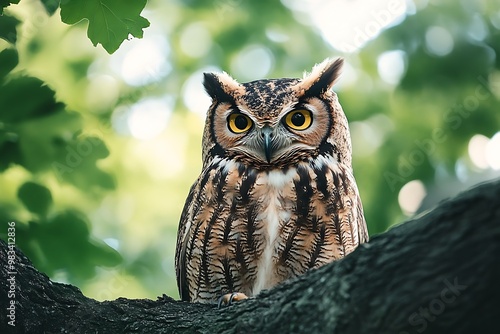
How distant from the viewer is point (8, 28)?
2.49m

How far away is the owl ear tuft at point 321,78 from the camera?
3.30m

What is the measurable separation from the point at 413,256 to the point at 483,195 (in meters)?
0.22

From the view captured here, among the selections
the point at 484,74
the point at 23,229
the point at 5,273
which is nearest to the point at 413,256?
the point at 5,273

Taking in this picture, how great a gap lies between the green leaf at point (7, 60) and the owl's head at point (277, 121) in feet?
3.80

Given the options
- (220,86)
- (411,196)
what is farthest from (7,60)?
(411,196)

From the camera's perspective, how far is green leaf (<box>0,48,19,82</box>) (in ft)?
8.31

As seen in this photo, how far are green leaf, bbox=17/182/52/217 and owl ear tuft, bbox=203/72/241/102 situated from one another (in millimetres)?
1069

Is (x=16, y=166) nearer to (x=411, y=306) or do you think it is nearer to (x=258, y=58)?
(x=411, y=306)

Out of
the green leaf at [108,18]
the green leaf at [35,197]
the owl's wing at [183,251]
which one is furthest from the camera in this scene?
the owl's wing at [183,251]

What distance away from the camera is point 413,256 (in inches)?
57.1

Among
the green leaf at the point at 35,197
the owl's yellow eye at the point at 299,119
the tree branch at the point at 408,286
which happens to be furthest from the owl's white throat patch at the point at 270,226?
the green leaf at the point at 35,197

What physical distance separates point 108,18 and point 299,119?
1.38 meters

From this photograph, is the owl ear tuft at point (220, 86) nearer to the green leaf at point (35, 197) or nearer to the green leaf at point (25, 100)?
the green leaf at point (25, 100)

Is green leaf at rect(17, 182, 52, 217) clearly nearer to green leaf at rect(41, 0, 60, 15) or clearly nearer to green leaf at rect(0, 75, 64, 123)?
green leaf at rect(0, 75, 64, 123)
